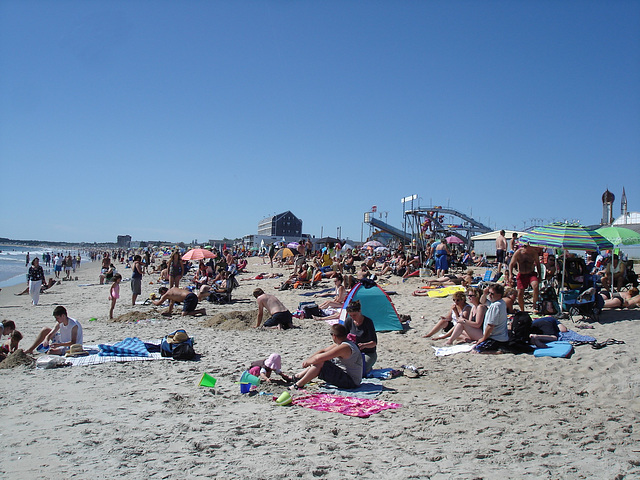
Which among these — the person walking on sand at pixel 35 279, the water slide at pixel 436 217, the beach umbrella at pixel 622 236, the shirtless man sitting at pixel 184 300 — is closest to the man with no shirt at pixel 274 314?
the shirtless man sitting at pixel 184 300

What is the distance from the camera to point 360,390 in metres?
5.42

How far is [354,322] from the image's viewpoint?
616 centimetres

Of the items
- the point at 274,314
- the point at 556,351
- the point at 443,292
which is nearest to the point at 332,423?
the point at 556,351

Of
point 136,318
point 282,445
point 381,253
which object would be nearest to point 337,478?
point 282,445

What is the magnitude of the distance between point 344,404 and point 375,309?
14.6ft

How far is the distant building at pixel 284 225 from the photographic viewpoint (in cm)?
9719

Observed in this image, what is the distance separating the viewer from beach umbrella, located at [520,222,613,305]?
28.7 feet

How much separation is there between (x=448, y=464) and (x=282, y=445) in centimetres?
133

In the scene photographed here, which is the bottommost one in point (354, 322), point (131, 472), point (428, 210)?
point (131, 472)

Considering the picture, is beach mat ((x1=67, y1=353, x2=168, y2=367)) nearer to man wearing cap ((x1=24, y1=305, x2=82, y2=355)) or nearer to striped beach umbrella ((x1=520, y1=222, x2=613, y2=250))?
man wearing cap ((x1=24, y1=305, x2=82, y2=355))

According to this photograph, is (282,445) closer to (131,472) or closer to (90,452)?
(131,472)

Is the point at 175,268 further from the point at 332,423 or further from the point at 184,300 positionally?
the point at 332,423

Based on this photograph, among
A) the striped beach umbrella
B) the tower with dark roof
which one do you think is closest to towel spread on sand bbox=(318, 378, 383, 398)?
the striped beach umbrella

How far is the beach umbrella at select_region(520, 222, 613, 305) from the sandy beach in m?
1.97
